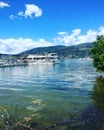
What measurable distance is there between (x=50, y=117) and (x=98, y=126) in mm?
8458

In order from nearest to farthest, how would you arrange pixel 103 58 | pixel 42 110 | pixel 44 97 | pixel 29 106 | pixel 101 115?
pixel 101 115 → pixel 42 110 → pixel 29 106 → pixel 44 97 → pixel 103 58

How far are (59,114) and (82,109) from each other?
5.53 metres

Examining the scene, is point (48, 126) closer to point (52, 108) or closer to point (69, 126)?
point (69, 126)

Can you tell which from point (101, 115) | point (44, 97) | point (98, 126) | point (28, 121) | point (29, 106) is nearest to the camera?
point (98, 126)

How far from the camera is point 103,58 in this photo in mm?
99062

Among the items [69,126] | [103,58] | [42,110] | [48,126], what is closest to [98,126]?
[69,126]

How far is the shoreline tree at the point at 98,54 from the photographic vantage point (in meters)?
100

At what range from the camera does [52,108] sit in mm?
50500

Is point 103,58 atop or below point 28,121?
atop

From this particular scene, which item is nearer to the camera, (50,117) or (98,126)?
(98,126)

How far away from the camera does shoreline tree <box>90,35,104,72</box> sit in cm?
10031

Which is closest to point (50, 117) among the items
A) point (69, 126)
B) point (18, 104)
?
point (69, 126)

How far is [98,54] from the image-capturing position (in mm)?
105125

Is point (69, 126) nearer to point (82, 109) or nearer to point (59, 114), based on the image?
point (59, 114)
